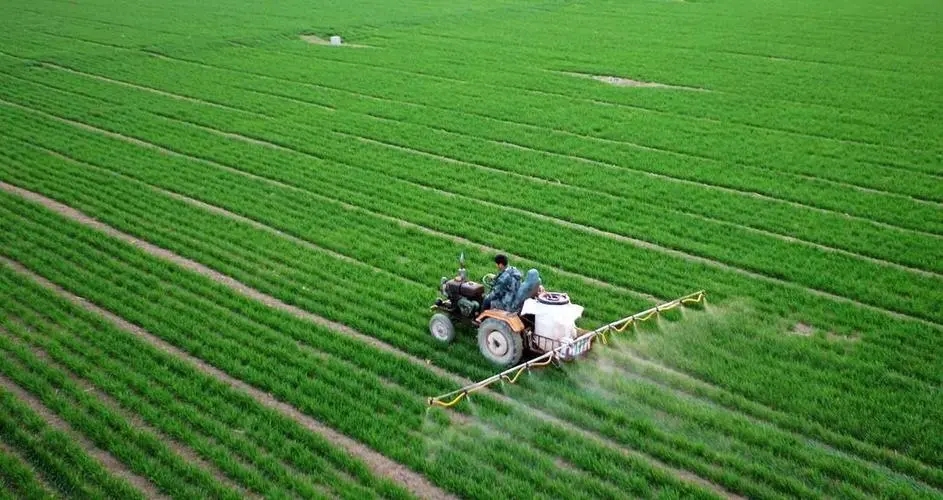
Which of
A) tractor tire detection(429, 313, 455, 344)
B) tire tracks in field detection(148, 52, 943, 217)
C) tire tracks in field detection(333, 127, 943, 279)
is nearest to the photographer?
tractor tire detection(429, 313, 455, 344)

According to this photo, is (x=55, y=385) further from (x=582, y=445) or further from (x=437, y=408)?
(x=582, y=445)

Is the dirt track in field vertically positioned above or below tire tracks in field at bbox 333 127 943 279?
below

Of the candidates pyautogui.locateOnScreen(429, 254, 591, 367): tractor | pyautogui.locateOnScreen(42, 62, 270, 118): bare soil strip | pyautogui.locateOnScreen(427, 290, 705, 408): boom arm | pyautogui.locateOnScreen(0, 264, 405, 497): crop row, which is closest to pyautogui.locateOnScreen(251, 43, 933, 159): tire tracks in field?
pyautogui.locateOnScreen(42, 62, 270, 118): bare soil strip

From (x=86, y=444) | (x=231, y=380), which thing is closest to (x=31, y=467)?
(x=86, y=444)

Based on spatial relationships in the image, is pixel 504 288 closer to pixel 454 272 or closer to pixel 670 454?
pixel 454 272

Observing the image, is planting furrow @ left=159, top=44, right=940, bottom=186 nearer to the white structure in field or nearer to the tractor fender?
the white structure in field

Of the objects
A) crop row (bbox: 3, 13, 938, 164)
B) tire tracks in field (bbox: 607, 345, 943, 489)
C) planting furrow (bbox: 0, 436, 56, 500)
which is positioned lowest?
planting furrow (bbox: 0, 436, 56, 500)
